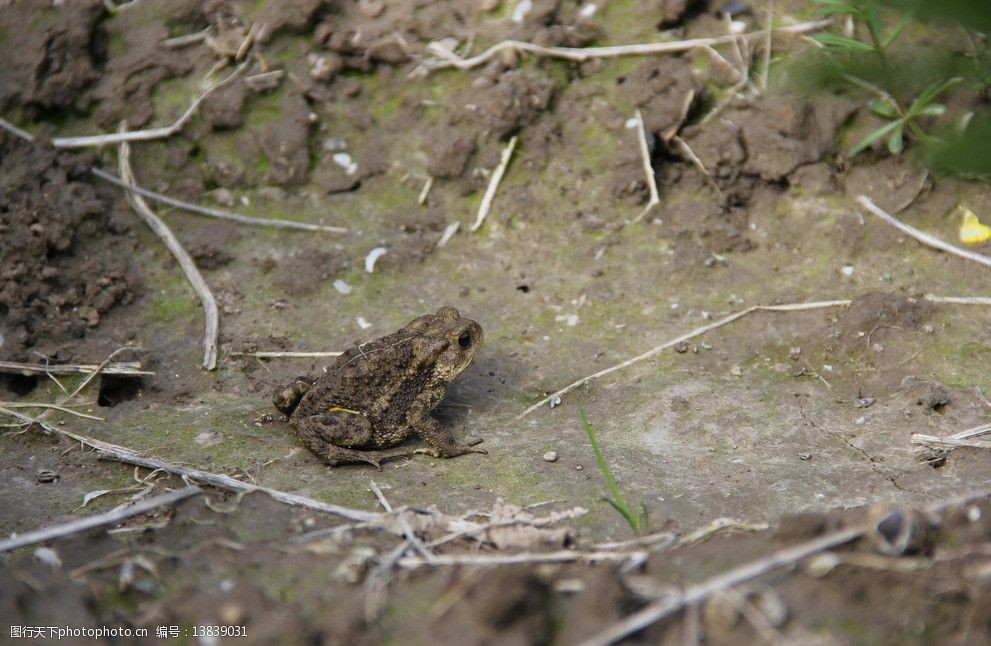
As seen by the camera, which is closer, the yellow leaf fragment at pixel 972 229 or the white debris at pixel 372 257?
the yellow leaf fragment at pixel 972 229

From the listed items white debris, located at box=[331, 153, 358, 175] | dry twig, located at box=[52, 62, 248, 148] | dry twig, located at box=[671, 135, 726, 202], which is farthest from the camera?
white debris, located at box=[331, 153, 358, 175]

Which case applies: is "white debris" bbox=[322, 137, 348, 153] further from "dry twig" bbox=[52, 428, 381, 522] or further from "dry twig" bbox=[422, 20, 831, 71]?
"dry twig" bbox=[52, 428, 381, 522]

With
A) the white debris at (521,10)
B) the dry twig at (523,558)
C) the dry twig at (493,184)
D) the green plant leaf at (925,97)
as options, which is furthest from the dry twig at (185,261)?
the green plant leaf at (925,97)

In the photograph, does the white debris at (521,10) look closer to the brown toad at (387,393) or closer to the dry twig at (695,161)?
the dry twig at (695,161)

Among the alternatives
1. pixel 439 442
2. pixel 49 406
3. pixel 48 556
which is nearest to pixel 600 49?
pixel 439 442

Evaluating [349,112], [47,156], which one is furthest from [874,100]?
[47,156]

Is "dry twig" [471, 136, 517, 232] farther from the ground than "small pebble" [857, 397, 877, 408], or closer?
farther from the ground

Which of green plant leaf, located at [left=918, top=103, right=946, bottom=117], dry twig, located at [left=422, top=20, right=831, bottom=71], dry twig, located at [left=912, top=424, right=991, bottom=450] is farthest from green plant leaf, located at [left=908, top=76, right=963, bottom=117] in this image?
dry twig, located at [left=912, top=424, right=991, bottom=450]

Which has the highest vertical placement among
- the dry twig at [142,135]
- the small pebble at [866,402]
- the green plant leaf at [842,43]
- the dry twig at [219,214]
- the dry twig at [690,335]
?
the green plant leaf at [842,43]
